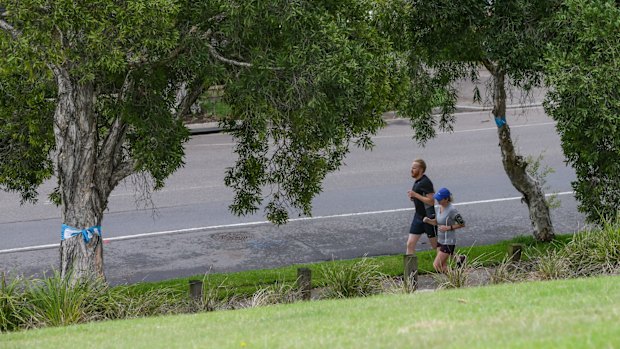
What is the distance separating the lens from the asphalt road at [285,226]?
15.4 m

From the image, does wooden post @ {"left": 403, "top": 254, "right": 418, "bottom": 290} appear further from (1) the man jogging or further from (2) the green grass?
(1) the man jogging

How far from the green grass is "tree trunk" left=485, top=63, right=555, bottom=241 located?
11.6 inches

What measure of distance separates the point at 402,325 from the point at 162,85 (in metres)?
4.95

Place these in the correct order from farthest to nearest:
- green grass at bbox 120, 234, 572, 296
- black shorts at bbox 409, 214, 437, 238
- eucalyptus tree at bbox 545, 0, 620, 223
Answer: black shorts at bbox 409, 214, 437, 238
green grass at bbox 120, 234, 572, 296
eucalyptus tree at bbox 545, 0, 620, 223

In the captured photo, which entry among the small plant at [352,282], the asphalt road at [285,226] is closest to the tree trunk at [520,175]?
the asphalt road at [285,226]

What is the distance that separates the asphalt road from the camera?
1539 centimetres

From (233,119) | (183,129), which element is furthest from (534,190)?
(183,129)

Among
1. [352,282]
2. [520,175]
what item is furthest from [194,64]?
[520,175]

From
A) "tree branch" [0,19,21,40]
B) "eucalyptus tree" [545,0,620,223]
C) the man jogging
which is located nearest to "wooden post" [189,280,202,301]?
"tree branch" [0,19,21,40]

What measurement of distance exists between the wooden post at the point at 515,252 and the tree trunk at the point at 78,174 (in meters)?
5.30

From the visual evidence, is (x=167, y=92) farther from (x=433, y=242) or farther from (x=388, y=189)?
(x=388, y=189)

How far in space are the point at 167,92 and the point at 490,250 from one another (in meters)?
5.71

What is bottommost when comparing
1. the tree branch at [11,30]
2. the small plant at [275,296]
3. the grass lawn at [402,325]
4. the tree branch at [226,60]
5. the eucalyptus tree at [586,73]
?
the small plant at [275,296]

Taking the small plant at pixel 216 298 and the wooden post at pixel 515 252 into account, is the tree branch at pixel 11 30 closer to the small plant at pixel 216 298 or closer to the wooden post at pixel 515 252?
the small plant at pixel 216 298
